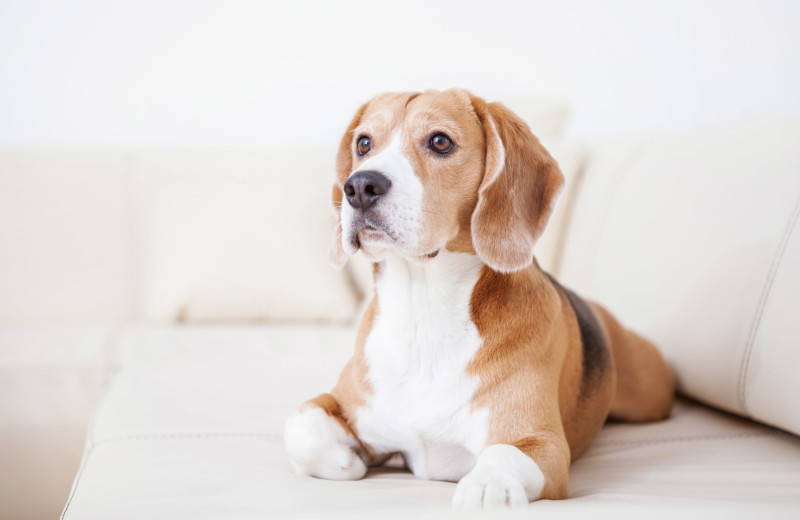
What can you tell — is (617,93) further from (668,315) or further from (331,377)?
(331,377)

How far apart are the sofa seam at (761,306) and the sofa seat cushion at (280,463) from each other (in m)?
0.12

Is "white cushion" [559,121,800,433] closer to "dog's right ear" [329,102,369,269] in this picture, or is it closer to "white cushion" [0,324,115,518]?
"dog's right ear" [329,102,369,269]

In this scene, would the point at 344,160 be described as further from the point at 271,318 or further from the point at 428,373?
the point at 271,318

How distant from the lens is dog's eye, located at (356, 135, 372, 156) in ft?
5.27

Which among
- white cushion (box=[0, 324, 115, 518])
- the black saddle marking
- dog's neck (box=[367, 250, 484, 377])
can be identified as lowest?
white cushion (box=[0, 324, 115, 518])

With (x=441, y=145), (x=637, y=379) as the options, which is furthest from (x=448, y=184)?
(x=637, y=379)

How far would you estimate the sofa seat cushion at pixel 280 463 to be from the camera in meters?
1.21

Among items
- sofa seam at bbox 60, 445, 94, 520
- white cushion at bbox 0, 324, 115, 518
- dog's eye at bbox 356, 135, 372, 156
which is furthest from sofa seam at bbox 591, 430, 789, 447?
white cushion at bbox 0, 324, 115, 518

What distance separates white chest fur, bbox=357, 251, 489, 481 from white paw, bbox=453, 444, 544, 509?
0.16 m

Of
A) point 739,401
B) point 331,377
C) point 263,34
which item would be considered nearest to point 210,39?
point 263,34

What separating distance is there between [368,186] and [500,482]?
1.91ft

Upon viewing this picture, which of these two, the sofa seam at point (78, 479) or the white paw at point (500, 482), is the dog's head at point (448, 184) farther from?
the sofa seam at point (78, 479)

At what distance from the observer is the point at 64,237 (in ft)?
10.9

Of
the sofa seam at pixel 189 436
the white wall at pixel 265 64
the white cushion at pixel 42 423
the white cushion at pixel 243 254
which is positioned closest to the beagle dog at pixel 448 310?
the sofa seam at pixel 189 436
